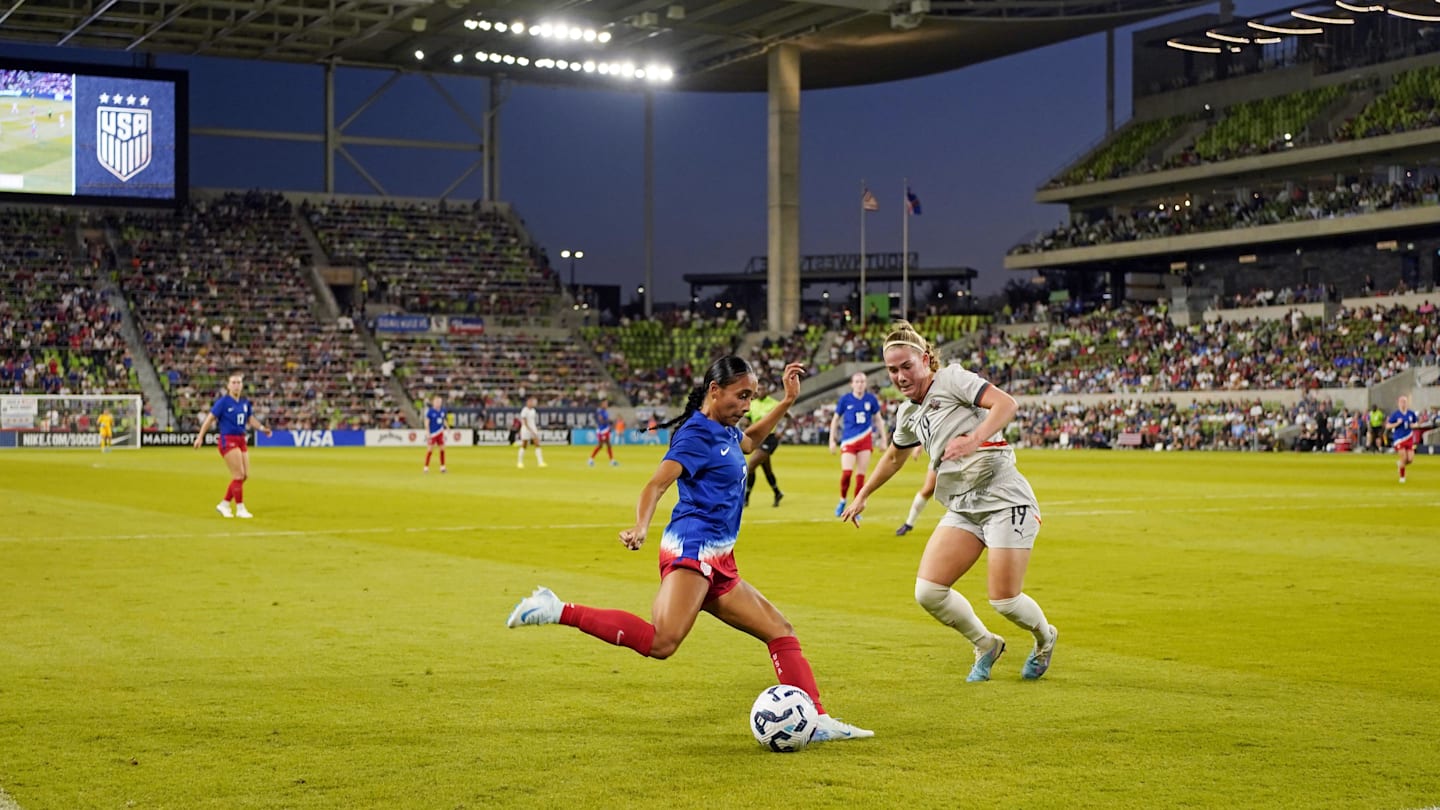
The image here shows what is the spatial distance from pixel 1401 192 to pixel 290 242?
53.4 meters

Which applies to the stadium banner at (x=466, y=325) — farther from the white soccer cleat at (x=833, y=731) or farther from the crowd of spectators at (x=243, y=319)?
the white soccer cleat at (x=833, y=731)

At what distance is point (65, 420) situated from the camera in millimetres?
61125

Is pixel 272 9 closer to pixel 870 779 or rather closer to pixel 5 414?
pixel 5 414

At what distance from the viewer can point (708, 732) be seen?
25.5 ft

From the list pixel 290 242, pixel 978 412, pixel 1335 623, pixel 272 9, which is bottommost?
pixel 1335 623

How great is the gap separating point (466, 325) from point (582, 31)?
17510 millimetres

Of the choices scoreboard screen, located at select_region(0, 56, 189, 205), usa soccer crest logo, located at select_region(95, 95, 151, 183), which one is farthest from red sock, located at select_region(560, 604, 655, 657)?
usa soccer crest logo, located at select_region(95, 95, 151, 183)

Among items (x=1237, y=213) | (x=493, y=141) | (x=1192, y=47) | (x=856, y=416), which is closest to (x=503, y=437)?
(x=493, y=141)

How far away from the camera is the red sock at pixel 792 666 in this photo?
24.8 feet

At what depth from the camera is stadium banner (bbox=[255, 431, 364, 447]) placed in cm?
6444

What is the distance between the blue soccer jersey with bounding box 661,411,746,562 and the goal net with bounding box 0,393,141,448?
190ft

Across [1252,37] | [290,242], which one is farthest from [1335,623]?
[290,242]

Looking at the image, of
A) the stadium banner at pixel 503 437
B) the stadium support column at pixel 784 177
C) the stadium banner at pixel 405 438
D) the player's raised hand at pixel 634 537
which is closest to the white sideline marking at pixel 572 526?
the player's raised hand at pixel 634 537

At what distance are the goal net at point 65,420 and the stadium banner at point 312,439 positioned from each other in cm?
519
